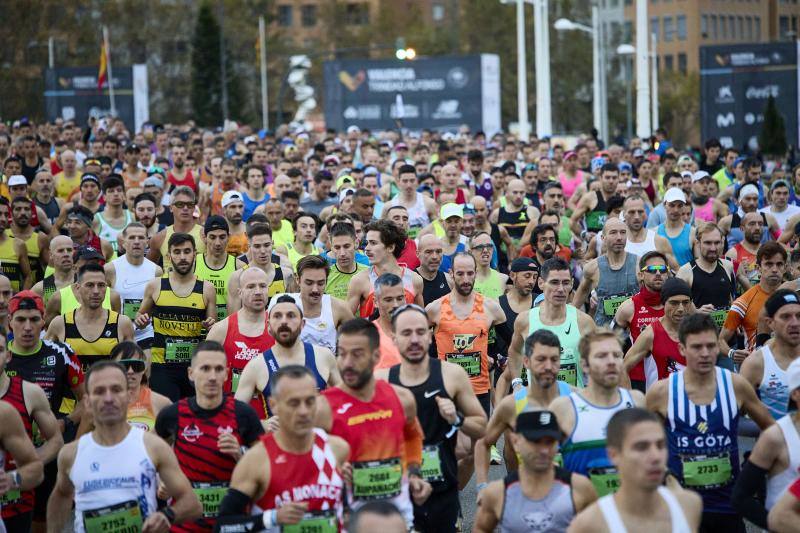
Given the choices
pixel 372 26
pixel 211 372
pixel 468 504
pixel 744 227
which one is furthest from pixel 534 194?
pixel 372 26

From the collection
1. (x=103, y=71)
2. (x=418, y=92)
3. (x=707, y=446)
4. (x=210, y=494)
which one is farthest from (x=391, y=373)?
(x=418, y=92)

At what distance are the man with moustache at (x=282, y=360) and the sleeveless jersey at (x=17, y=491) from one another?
4.09 ft

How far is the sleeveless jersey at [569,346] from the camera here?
Result: 10.0 m

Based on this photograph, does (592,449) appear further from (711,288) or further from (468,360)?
(711,288)

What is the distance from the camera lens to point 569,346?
10055mm

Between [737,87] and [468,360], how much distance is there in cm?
2402

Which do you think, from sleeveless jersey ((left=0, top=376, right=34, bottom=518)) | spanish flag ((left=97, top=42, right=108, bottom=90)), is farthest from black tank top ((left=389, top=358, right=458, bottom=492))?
spanish flag ((left=97, top=42, right=108, bottom=90))

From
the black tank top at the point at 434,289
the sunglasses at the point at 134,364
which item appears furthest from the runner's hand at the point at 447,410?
the black tank top at the point at 434,289

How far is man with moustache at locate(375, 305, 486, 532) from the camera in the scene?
7789 mm

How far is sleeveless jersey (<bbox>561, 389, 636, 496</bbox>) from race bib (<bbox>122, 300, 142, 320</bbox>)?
5.57 metres

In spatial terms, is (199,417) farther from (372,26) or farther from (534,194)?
(372,26)

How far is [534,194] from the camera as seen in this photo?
66.6 ft

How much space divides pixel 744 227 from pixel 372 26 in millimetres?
65872

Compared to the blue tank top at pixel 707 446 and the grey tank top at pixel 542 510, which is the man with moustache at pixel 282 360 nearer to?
the blue tank top at pixel 707 446
